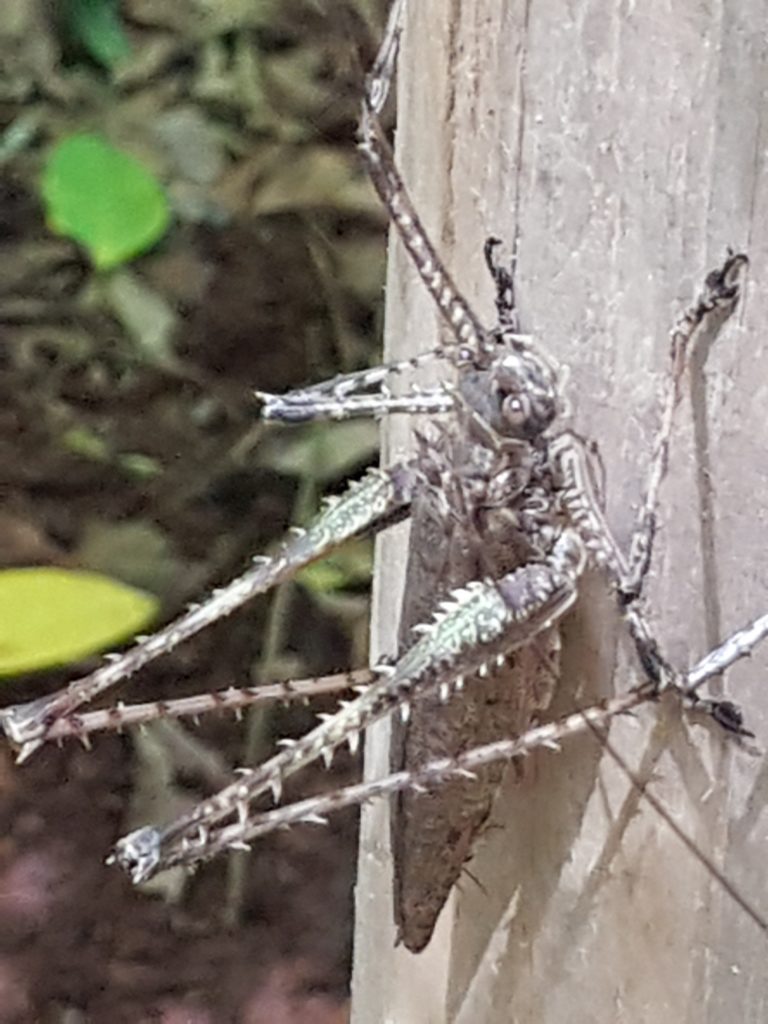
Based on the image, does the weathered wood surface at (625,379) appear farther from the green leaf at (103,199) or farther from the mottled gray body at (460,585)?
the green leaf at (103,199)

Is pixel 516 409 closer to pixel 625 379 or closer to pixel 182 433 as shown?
pixel 625 379

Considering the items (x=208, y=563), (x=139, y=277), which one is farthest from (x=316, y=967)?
(x=139, y=277)

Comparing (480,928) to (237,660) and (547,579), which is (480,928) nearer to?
(547,579)

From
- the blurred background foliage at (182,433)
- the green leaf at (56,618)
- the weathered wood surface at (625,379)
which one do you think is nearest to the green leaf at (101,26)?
the blurred background foliage at (182,433)

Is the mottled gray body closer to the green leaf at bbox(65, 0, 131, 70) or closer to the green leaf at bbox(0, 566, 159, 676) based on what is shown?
the green leaf at bbox(0, 566, 159, 676)

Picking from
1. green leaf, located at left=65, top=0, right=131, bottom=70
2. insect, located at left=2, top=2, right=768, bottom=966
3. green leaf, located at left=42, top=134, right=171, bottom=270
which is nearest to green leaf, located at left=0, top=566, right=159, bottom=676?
green leaf, located at left=42, top=134, right=171, bottom=270
